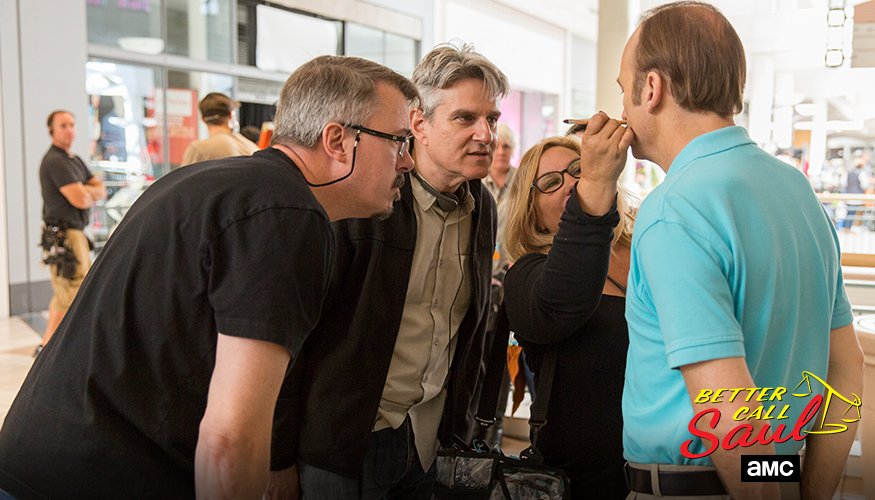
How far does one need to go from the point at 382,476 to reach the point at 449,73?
0.93 meters

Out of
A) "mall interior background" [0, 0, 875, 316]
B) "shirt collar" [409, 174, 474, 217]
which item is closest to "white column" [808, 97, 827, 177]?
"mall interior background" [0, 0, 875, 316]

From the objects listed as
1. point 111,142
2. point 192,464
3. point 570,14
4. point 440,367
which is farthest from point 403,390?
point 570,14

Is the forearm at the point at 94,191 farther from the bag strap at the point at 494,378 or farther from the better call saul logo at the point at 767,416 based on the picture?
the better call saul logo at the point at 767,416

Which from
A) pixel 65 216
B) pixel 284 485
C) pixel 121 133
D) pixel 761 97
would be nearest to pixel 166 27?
pixel 121 133

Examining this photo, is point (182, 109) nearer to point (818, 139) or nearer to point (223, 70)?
point (223, 70)

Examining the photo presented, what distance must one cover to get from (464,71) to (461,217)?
0.34 metres

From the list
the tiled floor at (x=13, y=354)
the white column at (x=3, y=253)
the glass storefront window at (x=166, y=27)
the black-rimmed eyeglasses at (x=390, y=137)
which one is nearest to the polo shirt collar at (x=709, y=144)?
the black-rimmed eyeglasses at (x=390, y=137)

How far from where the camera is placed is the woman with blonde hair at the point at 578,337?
150 cm

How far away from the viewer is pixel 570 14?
62.1ft

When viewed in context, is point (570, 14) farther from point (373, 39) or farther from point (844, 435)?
point (844, 435)

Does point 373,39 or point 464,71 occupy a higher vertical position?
point 373,39

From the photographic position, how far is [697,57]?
1.12m

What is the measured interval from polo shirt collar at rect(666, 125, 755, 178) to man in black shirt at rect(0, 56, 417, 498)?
531 mm

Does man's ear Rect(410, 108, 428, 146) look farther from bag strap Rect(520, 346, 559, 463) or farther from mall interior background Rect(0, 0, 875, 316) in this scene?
mall interior background Rect(0, 0, 875, 316)
